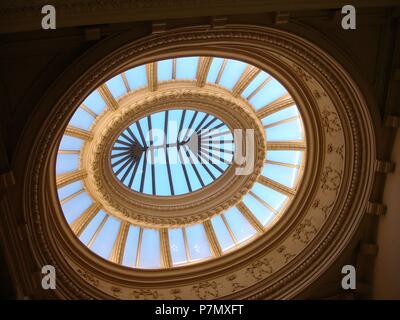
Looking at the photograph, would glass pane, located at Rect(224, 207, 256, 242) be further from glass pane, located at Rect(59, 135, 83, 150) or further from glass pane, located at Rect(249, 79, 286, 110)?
glass pane, located at Rect(59, 135, 83, 150)

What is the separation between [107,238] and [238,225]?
3283mm

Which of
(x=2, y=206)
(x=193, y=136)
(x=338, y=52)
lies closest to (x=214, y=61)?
(x=193, y=136)

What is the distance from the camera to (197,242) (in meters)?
12.8

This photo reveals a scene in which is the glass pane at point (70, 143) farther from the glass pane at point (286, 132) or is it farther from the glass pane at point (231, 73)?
the glass pane at point (286, 132)

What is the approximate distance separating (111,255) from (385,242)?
6.38 metres

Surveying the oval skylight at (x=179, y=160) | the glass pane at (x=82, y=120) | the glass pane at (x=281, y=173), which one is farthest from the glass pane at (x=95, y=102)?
the glass pane at (x=281, y=173)

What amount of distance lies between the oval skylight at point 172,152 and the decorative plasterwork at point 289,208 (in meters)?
3.00

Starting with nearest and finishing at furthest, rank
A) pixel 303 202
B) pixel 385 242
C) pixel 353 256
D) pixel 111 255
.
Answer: pixel 385 242, pixel 353 256, pixel 303 202, pixel 111 255

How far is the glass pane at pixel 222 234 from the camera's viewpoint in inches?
486

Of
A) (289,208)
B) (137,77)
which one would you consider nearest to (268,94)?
(289,208)

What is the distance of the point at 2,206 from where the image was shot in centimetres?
697

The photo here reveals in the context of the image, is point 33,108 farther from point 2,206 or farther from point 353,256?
point 353,256

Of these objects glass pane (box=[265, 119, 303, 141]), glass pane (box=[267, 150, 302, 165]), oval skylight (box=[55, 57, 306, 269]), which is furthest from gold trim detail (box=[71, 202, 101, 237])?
glass pane (box=[265, 119, 303, 141])
